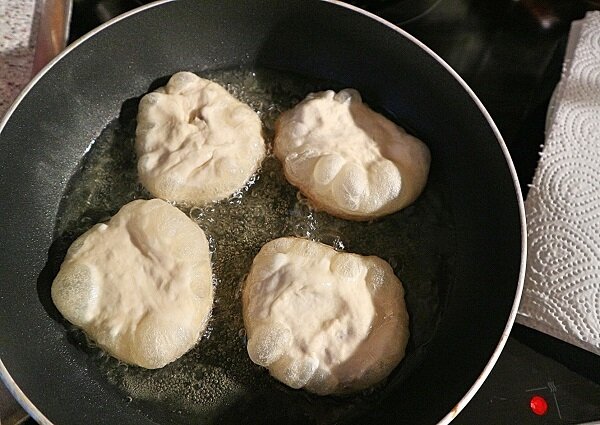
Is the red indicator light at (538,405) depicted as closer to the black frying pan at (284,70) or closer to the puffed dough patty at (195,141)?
the black frying pan at (284,70)

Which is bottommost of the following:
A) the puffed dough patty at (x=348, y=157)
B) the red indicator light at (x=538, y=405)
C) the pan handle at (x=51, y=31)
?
the red indicator light at (x=538, y=405)

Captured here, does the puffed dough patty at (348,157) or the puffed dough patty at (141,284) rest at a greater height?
the puffed dough patty at (348,157)

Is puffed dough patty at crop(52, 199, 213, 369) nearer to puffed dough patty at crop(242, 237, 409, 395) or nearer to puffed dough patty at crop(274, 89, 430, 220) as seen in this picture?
puffed dough patty at crop(242, 237, 409, 395)

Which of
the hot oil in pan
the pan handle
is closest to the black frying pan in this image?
the hot oil in pan

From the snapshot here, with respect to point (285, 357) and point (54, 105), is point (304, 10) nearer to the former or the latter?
point (54, 105)

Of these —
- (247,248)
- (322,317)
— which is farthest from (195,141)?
(322,317)

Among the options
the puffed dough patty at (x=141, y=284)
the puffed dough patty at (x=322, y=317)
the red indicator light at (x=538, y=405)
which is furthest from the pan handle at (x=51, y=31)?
the red indicator light at (x=538, y=405)

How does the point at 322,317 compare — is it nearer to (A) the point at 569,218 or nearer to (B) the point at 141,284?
(B) the point at 141,284
